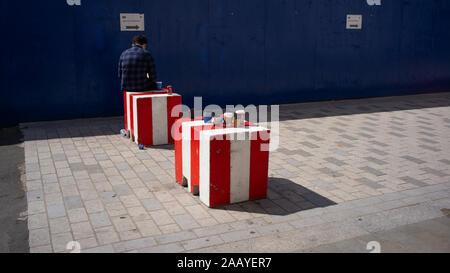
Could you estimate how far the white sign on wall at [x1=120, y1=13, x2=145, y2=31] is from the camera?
1024 cm

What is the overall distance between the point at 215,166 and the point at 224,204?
22.1 inches

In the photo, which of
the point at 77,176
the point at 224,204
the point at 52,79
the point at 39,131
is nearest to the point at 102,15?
the point at 52,79

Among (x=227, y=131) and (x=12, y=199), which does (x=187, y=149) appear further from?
(x=12, y=199)

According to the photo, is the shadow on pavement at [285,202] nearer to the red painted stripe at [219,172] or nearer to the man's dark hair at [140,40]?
the red painted stripe at [219,172]

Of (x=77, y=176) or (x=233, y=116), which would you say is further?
(x=77, y=176)

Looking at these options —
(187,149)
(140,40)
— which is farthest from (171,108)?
Answer: (187,149)

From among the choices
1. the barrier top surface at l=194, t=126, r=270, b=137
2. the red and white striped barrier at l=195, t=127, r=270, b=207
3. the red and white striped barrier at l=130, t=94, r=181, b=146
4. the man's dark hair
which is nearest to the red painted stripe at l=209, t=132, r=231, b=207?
the red and white striped barrier at l=195, t=127, r=270, b=207

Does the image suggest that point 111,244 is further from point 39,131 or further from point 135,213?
point 39,131

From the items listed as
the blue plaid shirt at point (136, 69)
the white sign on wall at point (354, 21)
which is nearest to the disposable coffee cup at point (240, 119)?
the blue plaid shirt at point (136, 69)

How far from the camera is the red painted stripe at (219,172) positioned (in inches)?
210

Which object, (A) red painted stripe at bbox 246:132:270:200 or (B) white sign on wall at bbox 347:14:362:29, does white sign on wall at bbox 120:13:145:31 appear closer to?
(A) red painted stripe at bbox 246:132:270:200

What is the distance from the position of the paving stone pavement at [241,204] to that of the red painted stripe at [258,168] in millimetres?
147

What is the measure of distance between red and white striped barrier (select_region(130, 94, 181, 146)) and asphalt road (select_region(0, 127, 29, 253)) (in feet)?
6.72

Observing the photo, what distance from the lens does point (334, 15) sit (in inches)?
498
